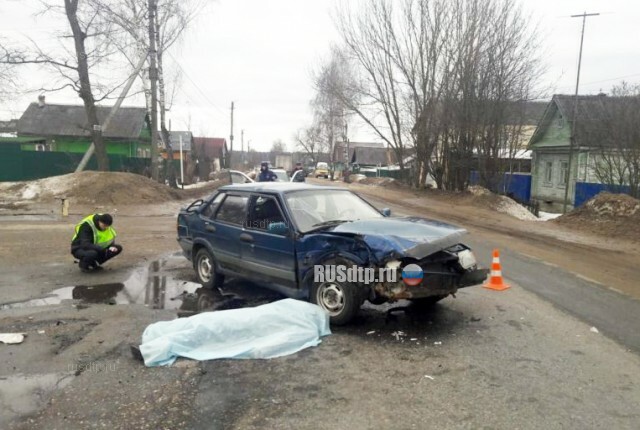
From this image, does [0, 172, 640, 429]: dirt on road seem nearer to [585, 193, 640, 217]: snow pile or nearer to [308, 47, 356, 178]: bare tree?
[585, 193, 640, 217]: snow pile

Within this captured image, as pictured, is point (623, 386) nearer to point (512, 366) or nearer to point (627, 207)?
point (512, 366)

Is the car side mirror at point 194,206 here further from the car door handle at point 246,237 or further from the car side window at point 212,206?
the car door handle at point 246,237

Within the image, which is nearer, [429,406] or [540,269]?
[429,406]

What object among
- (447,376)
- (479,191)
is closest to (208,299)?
(447,376)

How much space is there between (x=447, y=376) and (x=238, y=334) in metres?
1.90

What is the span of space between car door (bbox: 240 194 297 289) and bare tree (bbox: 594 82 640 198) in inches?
639

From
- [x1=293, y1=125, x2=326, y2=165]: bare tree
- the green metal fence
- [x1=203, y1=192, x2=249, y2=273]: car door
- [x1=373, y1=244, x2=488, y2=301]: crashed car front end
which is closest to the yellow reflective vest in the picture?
[x1=203, y1=192, x2=249, y2=273]: car door

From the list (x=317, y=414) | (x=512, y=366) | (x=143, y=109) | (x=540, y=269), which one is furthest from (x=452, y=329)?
(x=143, y=109)

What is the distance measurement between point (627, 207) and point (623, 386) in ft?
39.7

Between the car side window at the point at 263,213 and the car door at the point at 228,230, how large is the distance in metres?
0.16

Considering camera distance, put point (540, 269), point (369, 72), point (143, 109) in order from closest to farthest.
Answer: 1. point (540, 269)
2. point (369, 72)
3. point (143, 109)

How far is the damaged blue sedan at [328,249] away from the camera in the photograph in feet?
15.7

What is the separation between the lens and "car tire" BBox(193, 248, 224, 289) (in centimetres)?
694

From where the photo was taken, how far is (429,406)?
3.48 meters
